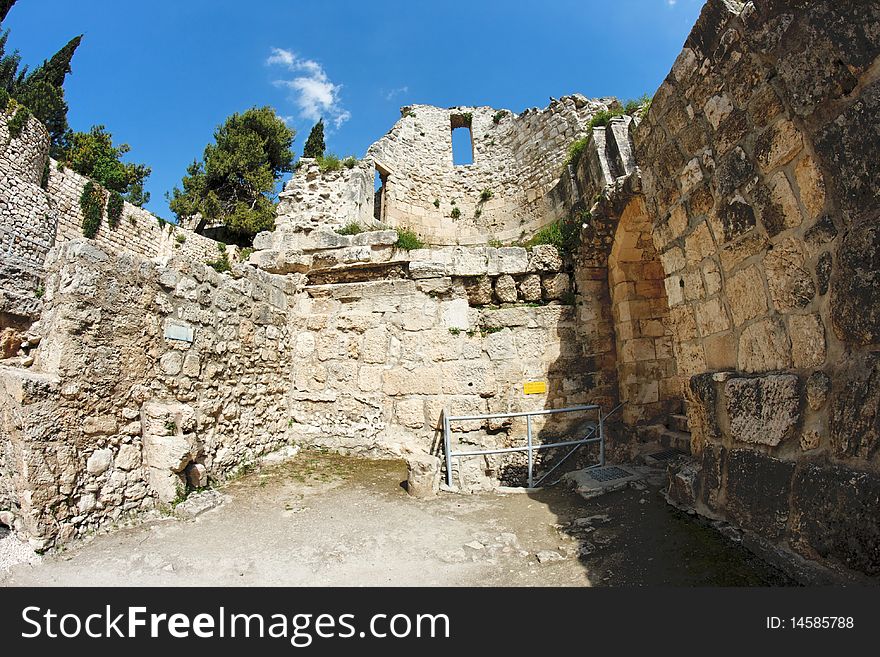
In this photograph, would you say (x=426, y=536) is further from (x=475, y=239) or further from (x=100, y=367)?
(x=475, y=239)

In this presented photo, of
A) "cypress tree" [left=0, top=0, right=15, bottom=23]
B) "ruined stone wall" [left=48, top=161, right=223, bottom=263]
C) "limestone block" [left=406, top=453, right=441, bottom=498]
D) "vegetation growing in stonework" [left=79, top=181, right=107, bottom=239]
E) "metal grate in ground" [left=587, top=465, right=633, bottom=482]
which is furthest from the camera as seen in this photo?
"cypress tree" [left=0, top=0, right=15, bottom=23]

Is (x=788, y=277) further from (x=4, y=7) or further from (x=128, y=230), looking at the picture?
(x=4, y=7)

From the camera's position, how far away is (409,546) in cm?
329

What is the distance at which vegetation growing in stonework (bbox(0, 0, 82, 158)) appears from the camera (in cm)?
2225

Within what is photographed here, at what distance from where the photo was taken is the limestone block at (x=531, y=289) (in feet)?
20.1

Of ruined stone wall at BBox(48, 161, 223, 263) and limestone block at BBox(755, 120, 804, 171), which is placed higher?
ruined stone wall at BBox(48, 161, 223, 263)

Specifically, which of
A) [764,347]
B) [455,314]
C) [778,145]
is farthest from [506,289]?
[778,145]

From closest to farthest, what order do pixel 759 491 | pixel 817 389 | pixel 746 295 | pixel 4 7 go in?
pixel 817 389 < pixel 759 491 < pixel 746 295 < pixel 4 7

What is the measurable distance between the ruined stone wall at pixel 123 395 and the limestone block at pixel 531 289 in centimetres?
356

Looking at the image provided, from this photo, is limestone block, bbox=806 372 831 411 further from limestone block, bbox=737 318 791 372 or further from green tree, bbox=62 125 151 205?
green tree, bbox=62 125 151 205

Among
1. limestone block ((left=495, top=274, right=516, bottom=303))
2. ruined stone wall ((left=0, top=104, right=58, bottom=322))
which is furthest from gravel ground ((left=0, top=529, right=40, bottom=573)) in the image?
ruined stone wall ((left=0, top=104, right=58, bottom=322))

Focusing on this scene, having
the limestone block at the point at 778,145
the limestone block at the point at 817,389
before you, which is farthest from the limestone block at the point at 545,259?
the limestone block at the point at 817,389

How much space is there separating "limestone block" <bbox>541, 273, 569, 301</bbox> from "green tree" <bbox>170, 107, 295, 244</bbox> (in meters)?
18.4

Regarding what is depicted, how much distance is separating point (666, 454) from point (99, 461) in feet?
18.1
